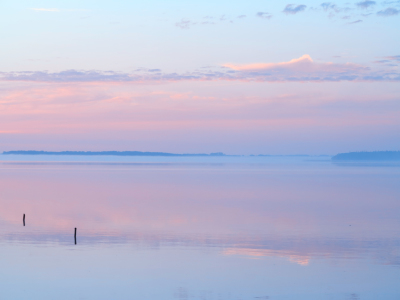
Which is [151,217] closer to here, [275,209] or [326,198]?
[275,209]

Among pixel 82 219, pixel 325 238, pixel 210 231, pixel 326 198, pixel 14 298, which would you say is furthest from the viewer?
pixel 326 198

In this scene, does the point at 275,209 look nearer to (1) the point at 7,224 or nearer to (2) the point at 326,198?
(2) the point at 326,198

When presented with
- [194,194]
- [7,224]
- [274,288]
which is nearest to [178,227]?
[7,224]

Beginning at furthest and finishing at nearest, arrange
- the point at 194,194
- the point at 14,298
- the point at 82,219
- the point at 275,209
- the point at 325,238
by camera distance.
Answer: the point at 194,194, the point at 275,209, the point at 82,219, the point at 325,238, the point at 14,298

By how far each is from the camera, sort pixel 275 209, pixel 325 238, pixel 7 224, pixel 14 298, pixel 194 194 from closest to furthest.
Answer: pixel 14 298, pixel 325 238, pixel 7 224, pixel 275 209, pixel 194 194

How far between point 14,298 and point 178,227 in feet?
36.5

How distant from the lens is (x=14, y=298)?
1239 centimetres

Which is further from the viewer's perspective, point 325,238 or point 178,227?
point 178,227

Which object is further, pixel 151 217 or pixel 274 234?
pixel 151 217

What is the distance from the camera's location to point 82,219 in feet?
84.7

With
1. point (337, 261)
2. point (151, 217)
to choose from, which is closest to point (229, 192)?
point (151, 217)

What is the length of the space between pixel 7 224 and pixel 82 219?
12.1 ft

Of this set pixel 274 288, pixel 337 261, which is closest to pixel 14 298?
pixel 274 288

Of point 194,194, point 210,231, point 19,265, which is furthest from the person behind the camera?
point 194,194
